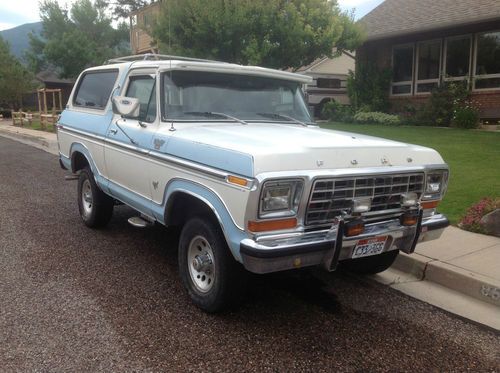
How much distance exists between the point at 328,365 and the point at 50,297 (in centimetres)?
239

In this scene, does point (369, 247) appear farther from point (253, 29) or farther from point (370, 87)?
point (370, 87)

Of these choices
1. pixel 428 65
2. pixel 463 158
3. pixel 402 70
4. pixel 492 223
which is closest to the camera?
pixel 492 223

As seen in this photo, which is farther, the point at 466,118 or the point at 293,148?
the point at 466,118

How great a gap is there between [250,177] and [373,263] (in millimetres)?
2092

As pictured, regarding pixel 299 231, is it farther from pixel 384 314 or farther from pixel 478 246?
pixel 478 246

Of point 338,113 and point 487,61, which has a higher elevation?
point 487,61

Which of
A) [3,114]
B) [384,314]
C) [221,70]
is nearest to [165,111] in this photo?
[221,70]

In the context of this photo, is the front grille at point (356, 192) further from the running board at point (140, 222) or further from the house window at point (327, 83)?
the house window at point (327, 83)

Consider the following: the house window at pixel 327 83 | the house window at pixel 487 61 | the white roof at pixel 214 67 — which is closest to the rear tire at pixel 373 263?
the white roof at pixel 214 67

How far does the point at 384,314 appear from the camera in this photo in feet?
13.4

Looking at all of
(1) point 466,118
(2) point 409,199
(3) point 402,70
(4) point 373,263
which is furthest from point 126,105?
(3) point 402,70

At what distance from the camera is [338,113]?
704 inches

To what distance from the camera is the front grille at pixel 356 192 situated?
11.4 feet

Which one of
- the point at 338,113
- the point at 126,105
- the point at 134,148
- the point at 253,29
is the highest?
the point at 253,29
